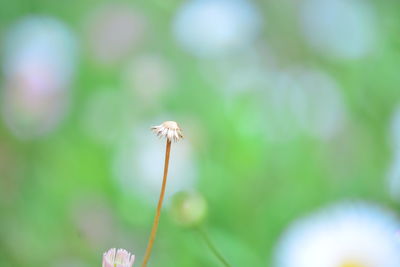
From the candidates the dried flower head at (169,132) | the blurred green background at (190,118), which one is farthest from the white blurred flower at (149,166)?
the dried flower head at (169,132)

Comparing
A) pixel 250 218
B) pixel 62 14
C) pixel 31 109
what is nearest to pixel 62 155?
pixel 31 109

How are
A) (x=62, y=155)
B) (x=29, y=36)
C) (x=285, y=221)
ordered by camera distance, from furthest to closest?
(x=29, y=36)
(x=62, y=155)
(x=285, y=221)

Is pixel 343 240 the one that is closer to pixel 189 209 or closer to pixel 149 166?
pixel 189 209

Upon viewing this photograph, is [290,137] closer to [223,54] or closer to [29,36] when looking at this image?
[223,54]

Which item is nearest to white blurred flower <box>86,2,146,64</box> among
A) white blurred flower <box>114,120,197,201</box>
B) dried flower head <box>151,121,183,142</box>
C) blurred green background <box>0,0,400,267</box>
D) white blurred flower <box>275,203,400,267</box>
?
blurred green background <box>0,0,400,267</box>

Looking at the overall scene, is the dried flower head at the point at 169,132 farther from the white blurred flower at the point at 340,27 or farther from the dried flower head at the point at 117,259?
the white blurred flower at the point at 340,27

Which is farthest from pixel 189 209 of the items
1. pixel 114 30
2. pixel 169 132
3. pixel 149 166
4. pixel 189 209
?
pixel 114 30
